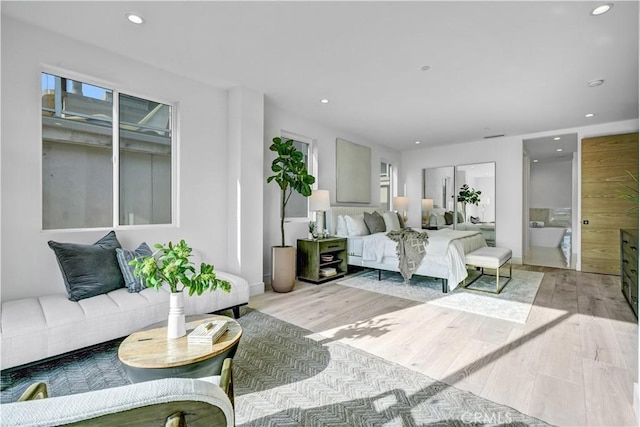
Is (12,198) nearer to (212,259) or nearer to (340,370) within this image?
(212,259)

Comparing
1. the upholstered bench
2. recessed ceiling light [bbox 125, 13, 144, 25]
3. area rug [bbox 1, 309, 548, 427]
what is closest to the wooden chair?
area rug [bbox 1, 309, 548, 427]

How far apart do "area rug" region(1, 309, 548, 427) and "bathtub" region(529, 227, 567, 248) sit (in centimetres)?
857

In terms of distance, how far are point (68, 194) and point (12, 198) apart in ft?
1.34

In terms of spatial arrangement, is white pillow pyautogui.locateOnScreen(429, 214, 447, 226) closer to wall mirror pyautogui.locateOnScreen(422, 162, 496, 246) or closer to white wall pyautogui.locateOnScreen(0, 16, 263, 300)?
wall mirror pyautogui.locateOnScreen(422, 162, 496, 246)

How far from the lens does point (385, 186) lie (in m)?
7.29

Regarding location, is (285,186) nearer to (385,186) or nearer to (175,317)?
(175,317)

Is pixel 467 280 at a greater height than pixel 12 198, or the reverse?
pixel 12 198

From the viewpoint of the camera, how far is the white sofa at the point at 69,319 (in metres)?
1.87

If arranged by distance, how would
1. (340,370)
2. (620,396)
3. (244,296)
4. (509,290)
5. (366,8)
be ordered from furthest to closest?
(509,290), (244,296), (366,8), (340,370), (620,396)

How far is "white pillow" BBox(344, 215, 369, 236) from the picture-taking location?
17.0ft

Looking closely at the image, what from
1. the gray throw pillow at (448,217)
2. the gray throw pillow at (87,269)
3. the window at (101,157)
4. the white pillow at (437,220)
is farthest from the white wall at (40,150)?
the gray throw pillow at (448,217)

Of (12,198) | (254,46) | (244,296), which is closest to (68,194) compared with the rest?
(12,198)

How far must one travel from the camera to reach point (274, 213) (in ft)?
15.0

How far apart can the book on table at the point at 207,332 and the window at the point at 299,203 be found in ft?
10.2
